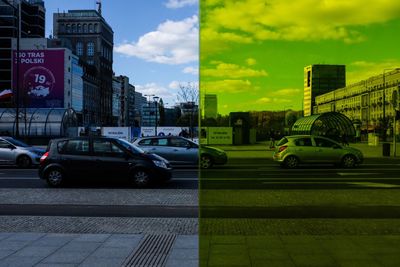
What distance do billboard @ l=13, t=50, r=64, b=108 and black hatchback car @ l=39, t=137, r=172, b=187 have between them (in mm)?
97710

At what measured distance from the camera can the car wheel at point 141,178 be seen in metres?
13.6

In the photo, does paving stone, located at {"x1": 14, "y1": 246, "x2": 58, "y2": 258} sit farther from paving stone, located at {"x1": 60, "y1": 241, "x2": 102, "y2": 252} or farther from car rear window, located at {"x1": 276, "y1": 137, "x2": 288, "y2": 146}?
car rear window, located at {"x1": 276, "y1": 137, "x2": 288, "y2": 146}

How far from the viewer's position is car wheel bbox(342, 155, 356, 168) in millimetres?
2498

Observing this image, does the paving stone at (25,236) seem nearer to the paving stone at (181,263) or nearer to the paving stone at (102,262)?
the paving stone at (102,262)

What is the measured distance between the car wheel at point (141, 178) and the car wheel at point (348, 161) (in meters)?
11.3

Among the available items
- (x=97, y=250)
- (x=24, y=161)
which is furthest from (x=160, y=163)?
(x=24, y=161)

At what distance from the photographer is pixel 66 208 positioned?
9.96m

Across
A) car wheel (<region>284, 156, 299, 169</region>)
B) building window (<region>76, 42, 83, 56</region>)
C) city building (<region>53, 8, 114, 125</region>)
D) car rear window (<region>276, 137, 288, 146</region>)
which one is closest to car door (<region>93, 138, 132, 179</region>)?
car wheel (<region>284, 156, 299, 169</region>)

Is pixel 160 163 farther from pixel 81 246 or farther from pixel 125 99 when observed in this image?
pixel 125 99

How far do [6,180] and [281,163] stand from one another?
573 inches

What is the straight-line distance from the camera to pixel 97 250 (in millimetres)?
6098

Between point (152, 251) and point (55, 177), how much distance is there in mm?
8491

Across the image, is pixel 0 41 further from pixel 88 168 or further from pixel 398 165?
pixel 398 165

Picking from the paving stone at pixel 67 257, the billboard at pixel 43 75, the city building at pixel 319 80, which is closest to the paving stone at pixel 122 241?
the paving stone at pixel 67 257
